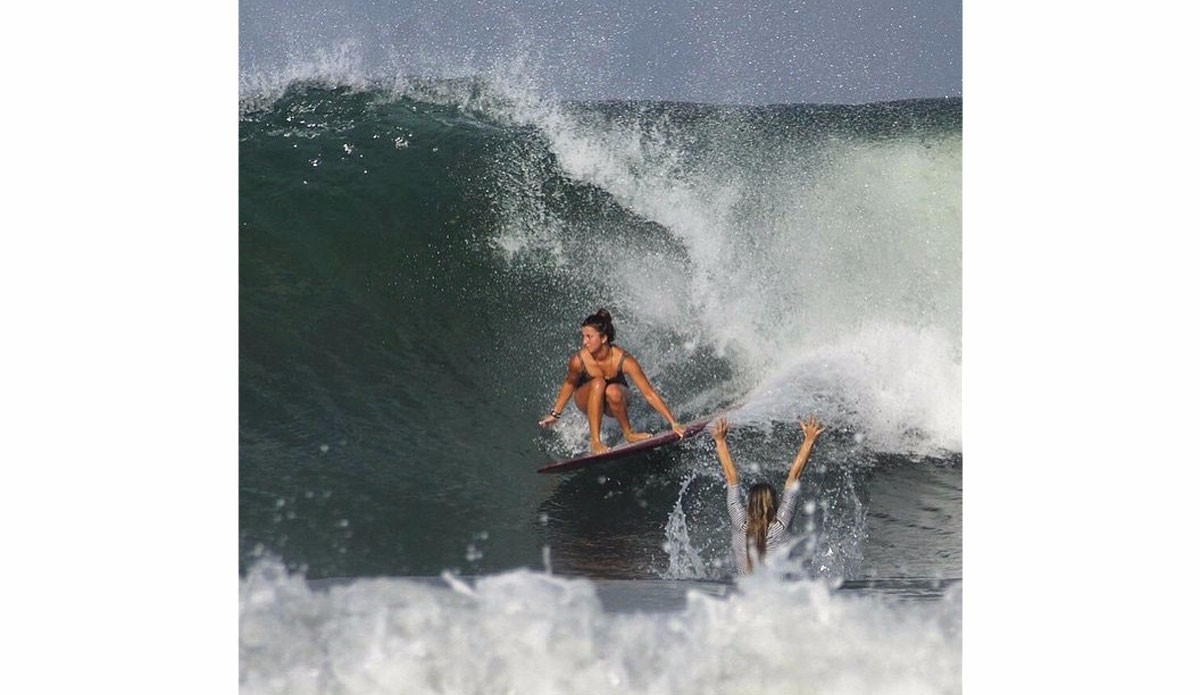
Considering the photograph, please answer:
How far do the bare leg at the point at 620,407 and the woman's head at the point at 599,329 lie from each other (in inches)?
6.5

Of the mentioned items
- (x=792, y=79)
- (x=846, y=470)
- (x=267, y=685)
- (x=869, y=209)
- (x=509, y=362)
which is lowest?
(x=267, y=685)

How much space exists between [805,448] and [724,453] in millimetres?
287

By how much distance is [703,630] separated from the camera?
3896 mm

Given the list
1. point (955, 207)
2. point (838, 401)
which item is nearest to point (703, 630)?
point (838, 401)

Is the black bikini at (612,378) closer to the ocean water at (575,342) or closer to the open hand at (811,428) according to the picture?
the ocean water at (575,342)

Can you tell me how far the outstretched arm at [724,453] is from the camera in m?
4.05

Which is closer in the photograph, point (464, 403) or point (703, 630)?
point (703, 630)

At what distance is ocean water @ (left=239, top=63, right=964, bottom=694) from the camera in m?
4.01

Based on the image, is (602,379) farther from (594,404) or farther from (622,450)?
(622,450)

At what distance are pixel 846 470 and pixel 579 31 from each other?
182 cm

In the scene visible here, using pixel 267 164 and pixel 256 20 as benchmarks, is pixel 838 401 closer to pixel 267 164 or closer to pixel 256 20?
pixel 267 164

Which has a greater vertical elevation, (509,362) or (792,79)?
(792,79)

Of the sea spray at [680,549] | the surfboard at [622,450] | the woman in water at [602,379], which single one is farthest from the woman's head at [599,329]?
the sea spray at [680,549]

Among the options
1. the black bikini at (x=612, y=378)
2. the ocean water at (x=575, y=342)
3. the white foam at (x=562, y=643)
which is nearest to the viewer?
the white foam at (x=562, y=643)
